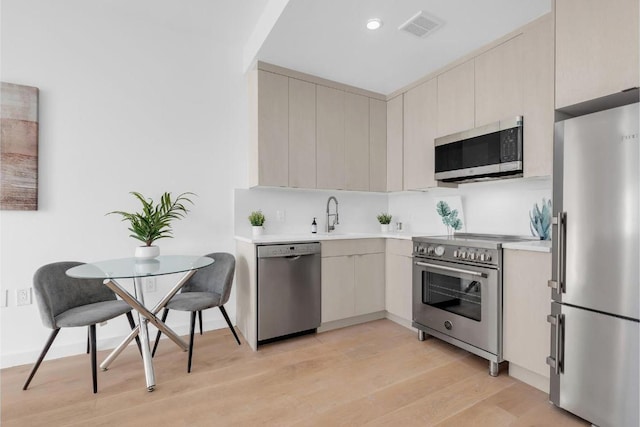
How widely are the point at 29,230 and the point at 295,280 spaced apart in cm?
211

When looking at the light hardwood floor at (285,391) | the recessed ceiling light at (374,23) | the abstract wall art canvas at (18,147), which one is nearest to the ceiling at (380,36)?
the recessed ceiling light at (374,23)

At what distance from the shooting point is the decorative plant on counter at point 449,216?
3213 mm

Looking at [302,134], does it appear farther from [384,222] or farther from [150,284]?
[150,284]

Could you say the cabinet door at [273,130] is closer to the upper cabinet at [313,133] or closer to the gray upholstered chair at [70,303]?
the upper cabinet at [313,133]

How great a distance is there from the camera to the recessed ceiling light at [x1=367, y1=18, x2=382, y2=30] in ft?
7.61

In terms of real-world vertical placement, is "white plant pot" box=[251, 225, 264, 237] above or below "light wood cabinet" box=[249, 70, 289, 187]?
below

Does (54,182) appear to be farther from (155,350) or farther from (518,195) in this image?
(518,195)

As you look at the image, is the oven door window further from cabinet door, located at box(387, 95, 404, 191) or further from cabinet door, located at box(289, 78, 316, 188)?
cabinet door, located at box(289, 78, 316, 188)

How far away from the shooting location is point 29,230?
2438 mm

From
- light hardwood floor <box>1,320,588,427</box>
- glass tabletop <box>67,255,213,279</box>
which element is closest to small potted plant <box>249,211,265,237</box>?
glass tabletop <box>67,255,213,279</box>

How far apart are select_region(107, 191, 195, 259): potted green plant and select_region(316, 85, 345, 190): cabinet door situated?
1349 mm

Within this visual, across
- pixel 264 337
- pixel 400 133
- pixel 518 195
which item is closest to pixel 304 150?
pixel 400 133

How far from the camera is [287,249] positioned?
278 centimetres

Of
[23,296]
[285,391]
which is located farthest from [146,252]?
[285,391]
